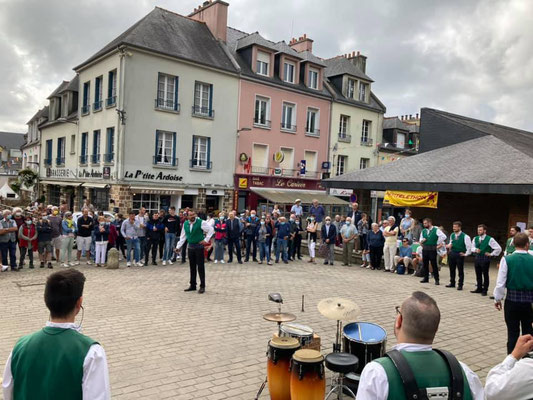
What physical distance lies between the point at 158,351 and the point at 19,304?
427cm

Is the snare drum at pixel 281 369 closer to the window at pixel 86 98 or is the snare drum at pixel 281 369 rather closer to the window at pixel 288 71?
the window at pixel 86 98

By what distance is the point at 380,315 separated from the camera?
8836 mm

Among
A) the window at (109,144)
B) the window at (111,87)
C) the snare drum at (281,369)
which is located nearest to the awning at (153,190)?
the window at (109,144)

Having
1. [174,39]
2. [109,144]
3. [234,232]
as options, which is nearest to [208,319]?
[234,232]

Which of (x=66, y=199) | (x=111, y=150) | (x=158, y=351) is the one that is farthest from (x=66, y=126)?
(x=158, y=351)

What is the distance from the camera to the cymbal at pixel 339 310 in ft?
16.4

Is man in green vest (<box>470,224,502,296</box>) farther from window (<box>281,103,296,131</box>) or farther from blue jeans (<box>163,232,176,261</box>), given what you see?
window (<box>281,103,296,131</box>)

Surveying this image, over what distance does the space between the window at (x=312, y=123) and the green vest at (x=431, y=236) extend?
61.1 ft

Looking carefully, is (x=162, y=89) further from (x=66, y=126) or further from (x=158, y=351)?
(x=158, y=351)

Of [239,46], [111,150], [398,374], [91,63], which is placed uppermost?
[239,46]

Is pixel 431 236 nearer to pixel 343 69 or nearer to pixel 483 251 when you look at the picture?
pixel 483 251

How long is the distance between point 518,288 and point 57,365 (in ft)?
19.6

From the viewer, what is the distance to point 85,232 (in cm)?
1392

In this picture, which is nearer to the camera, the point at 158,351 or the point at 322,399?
the point at 322,399
